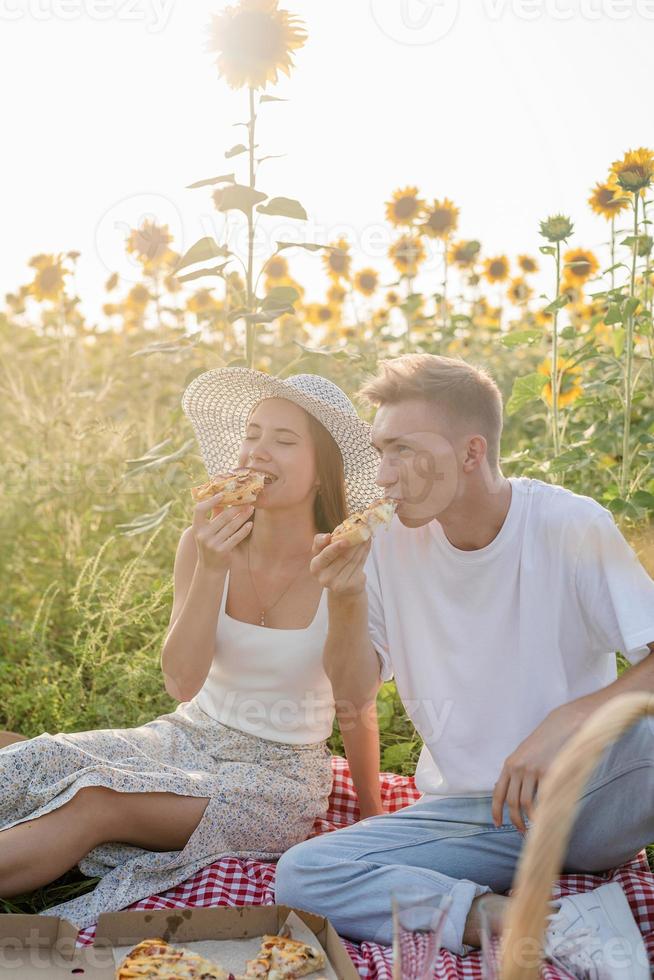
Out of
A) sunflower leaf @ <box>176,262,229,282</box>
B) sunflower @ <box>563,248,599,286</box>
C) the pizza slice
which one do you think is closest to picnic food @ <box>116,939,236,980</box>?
the pizza slice

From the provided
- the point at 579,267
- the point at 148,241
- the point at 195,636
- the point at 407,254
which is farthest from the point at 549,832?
the point at 579,267

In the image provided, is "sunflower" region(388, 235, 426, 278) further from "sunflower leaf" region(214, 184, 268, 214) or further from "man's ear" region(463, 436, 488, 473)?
"man's ear" region(463, 436, 488, 473)

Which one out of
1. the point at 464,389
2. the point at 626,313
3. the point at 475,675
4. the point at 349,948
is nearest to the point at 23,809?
the point at 349,948

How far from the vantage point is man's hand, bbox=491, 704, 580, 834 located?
8.00 ft

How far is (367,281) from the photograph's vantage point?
686 cm

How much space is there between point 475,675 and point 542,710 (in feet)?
0.64

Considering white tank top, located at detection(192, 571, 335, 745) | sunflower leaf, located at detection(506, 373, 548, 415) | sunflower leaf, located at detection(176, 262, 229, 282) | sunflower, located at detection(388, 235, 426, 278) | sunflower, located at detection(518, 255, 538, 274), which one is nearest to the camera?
white tank top, located at detection(192, 571, 335, 745)

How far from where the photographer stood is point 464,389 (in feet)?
9.15

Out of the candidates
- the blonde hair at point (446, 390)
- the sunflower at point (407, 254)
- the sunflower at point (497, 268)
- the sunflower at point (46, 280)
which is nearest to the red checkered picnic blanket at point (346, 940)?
the blonde hair at point (446, 390)

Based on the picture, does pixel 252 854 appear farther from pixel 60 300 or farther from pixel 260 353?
pixel 260 353

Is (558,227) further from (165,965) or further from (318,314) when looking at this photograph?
(318,314)

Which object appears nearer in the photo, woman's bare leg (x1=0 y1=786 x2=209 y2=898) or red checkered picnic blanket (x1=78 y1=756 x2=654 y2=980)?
red checkered picnic blanket (x1=78 y1=756 x2=654 y2=980)

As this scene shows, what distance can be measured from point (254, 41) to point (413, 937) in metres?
3.06

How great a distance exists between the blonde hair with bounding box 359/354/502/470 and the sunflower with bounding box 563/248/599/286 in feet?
7.94
